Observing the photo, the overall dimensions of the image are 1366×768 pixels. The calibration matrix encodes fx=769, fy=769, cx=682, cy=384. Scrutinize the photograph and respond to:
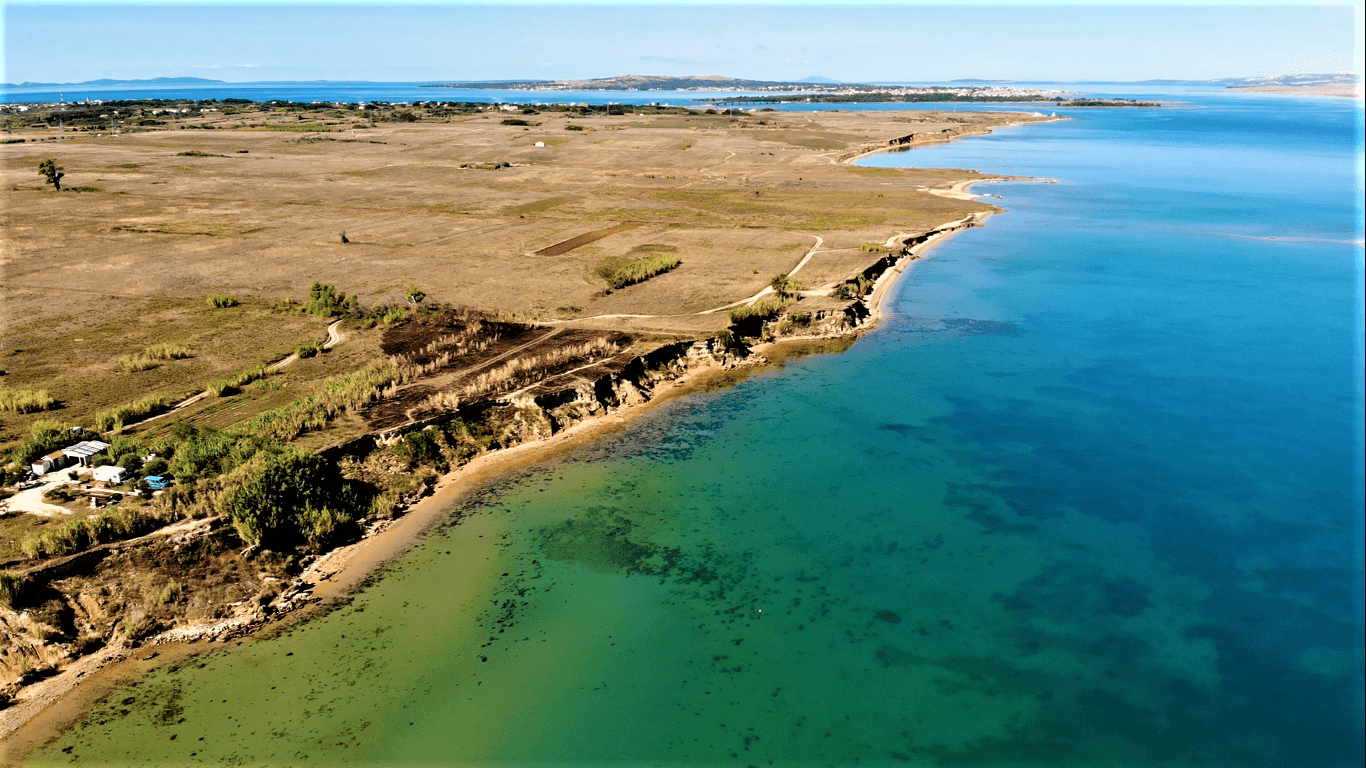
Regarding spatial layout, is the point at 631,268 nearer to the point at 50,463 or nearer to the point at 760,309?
the point at 760,309

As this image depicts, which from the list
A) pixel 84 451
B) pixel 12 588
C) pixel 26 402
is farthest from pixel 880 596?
pixel 26 402

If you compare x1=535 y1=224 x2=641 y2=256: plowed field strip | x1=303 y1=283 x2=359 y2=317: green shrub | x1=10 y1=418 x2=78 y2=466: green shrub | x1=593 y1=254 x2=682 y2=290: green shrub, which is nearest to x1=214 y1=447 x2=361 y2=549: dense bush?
x1=10 y1=418 x2=78 y2=466: green shrub

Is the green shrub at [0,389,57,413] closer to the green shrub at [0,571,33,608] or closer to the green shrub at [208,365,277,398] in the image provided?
the green shrub at [208,365,277,398]

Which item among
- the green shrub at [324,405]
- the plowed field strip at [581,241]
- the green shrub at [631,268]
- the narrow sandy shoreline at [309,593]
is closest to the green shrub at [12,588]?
the narrow sandy shoreline at [309,593]

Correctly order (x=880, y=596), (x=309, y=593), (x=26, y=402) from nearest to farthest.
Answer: (x=309, y=593) → (x=880, y=596) → (x=26, y=402)

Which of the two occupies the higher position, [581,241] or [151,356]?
[581,241]

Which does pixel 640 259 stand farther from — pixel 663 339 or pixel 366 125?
pixel 366 125
